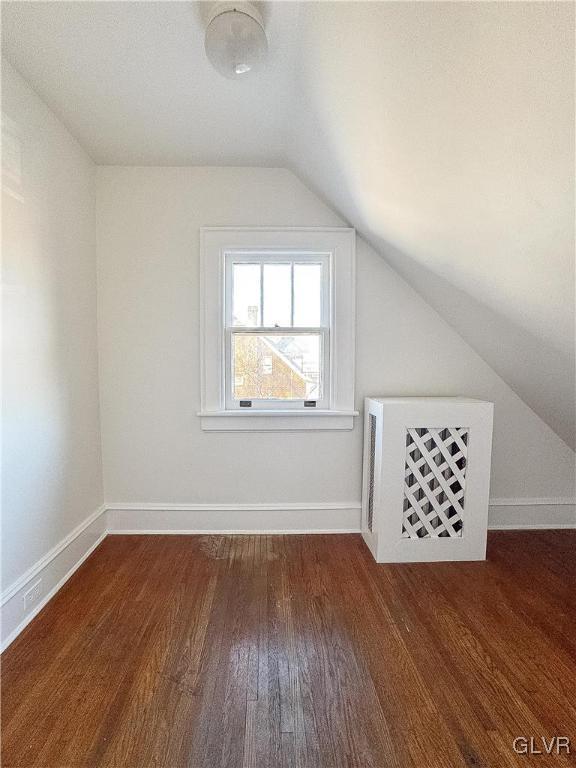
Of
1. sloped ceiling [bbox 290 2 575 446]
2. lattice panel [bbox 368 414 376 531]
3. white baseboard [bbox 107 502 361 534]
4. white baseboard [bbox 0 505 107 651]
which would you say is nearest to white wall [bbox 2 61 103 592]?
white baseboard [bbox 0 505 107 651]

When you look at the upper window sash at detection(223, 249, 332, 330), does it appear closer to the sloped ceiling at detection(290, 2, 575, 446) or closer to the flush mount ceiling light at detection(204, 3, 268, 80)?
the sloped ceiling at detection(290, 2, 575, 446)

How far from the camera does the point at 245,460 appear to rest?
2.82 metres

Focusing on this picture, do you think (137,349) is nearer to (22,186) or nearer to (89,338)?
(89,338)

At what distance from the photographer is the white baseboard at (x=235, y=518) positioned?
282cm

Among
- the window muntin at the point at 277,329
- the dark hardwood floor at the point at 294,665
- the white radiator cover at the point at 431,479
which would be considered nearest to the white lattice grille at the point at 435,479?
the white radiator cover at the point at 431,479

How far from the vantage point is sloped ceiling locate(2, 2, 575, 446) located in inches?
39.7

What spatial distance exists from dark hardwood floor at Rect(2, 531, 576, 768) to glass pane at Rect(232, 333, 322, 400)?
108 cm

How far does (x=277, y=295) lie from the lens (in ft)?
9.29

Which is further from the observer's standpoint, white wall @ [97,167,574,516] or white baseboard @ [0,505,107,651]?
white wall @ [97,167,574,516]

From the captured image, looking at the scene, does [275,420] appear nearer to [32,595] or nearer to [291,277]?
[291,277]

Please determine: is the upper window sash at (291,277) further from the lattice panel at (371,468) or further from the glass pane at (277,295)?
the lattice panel at (371,468)

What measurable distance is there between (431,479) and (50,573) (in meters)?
2.14

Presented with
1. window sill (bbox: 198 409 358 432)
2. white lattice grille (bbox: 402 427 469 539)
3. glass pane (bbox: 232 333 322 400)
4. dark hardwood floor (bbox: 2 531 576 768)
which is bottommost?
dark hardwood floor (bbox: 2 531 576 768)

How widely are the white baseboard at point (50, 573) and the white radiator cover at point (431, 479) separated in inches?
69.4
